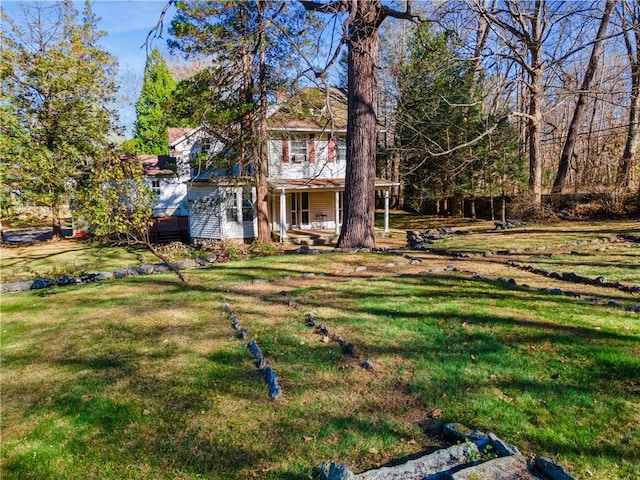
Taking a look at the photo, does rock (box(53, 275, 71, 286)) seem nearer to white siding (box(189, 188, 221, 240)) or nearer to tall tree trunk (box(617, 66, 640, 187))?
white siding (box(189, 188, 221, 240))

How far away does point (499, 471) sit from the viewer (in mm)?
2184

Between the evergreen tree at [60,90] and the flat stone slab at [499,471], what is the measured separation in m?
16.7

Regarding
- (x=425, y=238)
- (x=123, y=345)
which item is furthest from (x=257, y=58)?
(x=123, y=345)

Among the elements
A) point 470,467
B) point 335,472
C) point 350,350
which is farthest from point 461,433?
point 350,350

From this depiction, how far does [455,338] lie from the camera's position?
4.11 m

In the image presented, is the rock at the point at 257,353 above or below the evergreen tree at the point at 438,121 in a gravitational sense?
below

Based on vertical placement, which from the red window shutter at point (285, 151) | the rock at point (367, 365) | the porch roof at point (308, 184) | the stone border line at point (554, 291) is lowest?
the rock at point (367, 365)

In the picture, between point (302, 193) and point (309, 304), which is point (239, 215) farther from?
point (309, 304)

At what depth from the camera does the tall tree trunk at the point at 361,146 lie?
9.42 metres

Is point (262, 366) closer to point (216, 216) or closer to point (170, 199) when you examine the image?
point (216, 216)

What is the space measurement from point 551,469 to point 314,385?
178cm

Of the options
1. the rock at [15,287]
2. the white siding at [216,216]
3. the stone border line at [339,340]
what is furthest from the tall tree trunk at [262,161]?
the stone border line at [339,340]

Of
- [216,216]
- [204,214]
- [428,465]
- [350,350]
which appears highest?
[204,214]

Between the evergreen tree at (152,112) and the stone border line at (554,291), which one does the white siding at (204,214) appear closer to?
the stone border line at (554,291)
